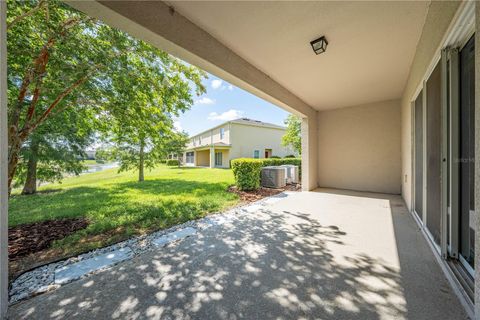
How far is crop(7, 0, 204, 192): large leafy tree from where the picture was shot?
2.89 meters

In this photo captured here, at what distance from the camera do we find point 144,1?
222 cm

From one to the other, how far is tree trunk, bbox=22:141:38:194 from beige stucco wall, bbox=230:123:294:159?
43.8 feet

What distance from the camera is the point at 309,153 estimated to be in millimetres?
7035

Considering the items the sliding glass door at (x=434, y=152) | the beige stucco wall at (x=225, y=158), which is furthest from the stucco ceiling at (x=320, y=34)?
the beige stucco wall at (x=225, y=158)

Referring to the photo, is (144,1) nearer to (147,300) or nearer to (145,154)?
(147,300)

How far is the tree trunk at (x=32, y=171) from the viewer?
6.01 metres

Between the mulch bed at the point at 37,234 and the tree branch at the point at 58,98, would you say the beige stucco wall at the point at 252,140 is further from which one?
the tree branch at the point at 58,98

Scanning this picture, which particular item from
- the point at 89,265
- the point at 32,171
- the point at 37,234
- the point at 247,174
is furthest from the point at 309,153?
the point at 32,171

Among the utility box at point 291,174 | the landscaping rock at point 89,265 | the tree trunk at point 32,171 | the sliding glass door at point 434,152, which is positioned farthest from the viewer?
the utility box at point 291,174

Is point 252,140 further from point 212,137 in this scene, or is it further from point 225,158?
point 212,137

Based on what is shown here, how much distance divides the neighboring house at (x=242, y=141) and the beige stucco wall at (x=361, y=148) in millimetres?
11565

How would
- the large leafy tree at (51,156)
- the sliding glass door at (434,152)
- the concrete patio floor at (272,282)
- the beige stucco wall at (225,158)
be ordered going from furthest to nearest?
the beige stucco wall at (225,158), the large leafy tree at (51,156), the sliding glass door at (434,152), the concrete patio floor at (272,282)

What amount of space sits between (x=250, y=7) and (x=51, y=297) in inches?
158

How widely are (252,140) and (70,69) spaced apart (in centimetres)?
1701
